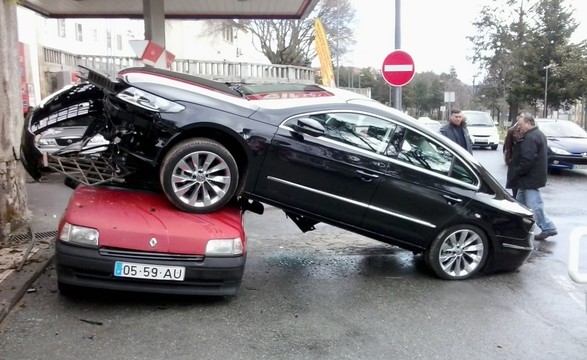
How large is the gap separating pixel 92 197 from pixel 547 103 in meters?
44.5

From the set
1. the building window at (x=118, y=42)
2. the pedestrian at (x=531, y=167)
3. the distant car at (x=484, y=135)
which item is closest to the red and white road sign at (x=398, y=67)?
the pedestrian at (x=531, y=167)

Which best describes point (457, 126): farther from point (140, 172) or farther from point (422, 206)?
point (140, 172)

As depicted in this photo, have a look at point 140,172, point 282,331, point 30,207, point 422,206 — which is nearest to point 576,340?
point 422,206

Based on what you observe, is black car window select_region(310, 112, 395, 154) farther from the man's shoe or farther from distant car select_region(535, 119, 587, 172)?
distant car select_region(535, 119, 587, 172)

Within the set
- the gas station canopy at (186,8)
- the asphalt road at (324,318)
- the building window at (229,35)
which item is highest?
the building window at (229,35)

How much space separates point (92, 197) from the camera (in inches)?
189

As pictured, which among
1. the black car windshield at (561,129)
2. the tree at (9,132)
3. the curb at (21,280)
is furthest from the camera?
the black car windshield at (561,129)

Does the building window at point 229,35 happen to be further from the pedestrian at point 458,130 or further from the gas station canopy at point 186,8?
the pedestrian at point 458,130

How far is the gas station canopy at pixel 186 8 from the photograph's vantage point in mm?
15914

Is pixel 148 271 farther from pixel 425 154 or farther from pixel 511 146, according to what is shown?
pixel 511 146

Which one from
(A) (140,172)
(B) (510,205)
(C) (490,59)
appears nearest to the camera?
(A) (140,172)

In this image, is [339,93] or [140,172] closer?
[140,172]

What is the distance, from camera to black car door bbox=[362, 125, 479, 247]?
17.2ft

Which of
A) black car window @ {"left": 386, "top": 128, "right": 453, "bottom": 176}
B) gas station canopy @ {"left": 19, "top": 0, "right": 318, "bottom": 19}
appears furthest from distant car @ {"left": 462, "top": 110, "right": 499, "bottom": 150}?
black car window @ {"left": 386, "top": 128, "right": 453, "bottom": 176}
